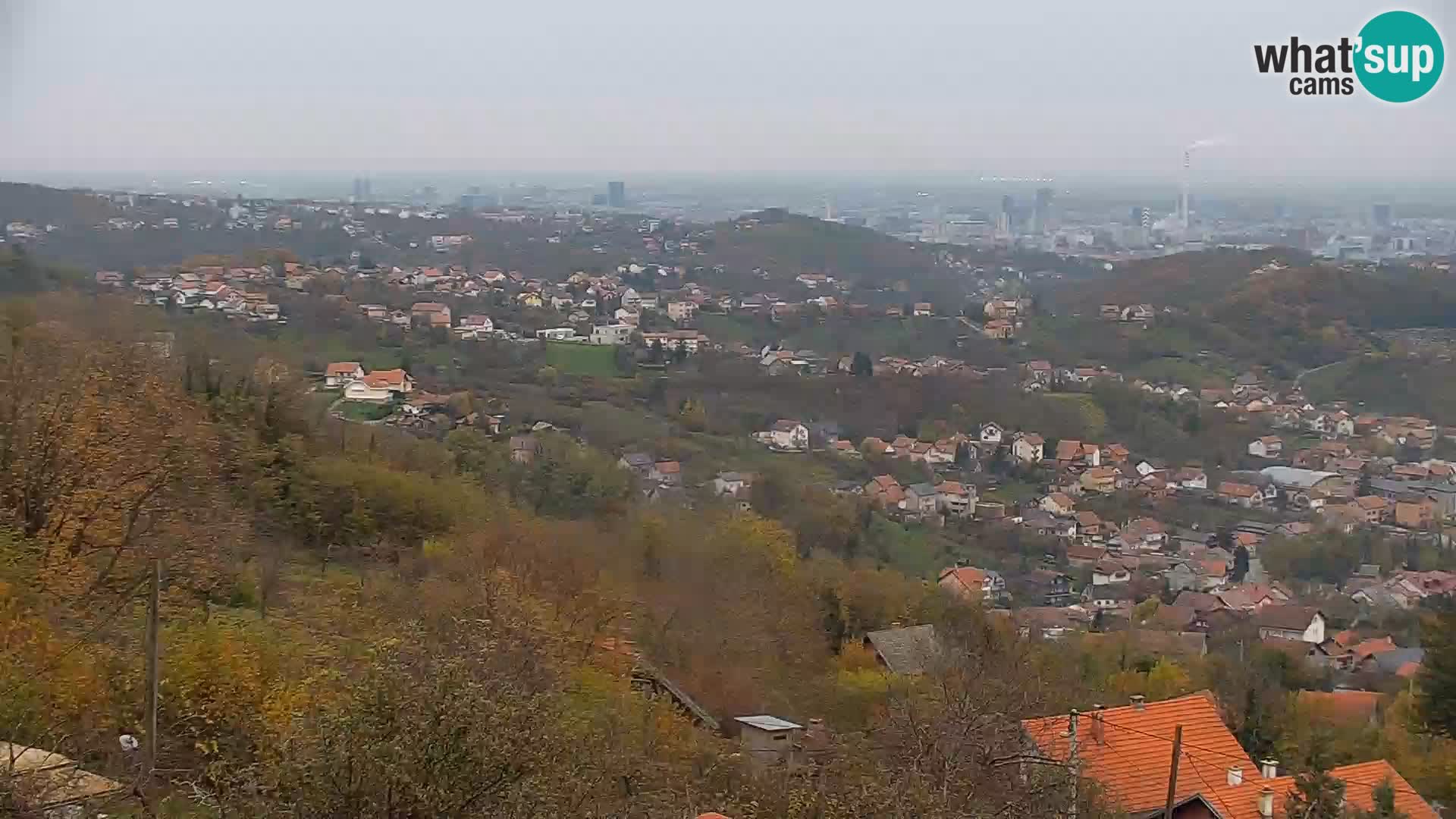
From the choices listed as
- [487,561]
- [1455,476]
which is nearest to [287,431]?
[487,561]

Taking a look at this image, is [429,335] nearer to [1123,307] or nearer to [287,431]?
[287,431]

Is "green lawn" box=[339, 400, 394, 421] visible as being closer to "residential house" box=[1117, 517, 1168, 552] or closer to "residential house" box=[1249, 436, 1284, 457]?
"residential house" box=[1117, 517, 1168, 552]

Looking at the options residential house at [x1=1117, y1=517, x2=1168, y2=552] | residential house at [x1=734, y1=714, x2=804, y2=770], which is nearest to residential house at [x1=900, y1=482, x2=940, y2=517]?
residential house at [x1=1117, y1=517, x2=1168, y2=552]

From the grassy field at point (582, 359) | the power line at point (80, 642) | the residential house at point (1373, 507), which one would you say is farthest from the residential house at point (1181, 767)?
the grassy field at point (582, 359)

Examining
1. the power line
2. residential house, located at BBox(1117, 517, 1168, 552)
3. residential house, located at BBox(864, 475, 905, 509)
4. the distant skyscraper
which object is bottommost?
residential house, located at BBox(1117, 517, 1168, 552)

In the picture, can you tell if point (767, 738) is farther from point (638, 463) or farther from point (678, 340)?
point (678, 340)

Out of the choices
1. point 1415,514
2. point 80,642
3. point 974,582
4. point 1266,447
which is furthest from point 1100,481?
point 80,642
